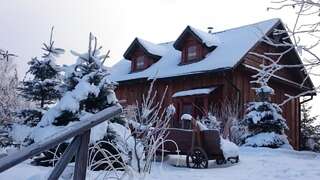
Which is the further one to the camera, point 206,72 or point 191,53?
point 191,53

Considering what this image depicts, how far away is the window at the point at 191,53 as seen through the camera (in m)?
21.0

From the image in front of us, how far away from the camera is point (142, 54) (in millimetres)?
23984

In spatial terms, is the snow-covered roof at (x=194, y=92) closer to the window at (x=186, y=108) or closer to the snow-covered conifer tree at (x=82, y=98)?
the window at (x=186, y=108)

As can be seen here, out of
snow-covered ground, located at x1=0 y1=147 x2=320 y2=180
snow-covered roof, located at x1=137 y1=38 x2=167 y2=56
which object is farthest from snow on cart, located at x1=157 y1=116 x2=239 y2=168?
snow-covered roof, located at x1=137 y1=38 x2=167 y2=56

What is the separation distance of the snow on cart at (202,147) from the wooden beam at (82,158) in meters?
6.06

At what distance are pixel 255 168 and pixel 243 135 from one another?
783 cm

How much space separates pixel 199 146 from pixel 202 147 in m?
0.13

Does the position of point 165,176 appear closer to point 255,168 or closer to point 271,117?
point 255,168

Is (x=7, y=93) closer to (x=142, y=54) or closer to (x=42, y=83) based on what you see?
(x=142, y=54)

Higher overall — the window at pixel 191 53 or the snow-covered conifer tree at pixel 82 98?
the window at pixel 191 53

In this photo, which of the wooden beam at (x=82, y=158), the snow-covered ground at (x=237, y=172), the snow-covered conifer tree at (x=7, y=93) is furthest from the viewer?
the snow-covered conifer tree at (x=7, y=93)

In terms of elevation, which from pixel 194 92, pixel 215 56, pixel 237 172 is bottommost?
pixel 237 172

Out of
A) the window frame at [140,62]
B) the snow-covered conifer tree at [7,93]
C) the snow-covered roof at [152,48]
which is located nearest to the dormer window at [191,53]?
the snow-covered roof at [152,48]

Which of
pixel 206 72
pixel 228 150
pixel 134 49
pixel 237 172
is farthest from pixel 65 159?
pixel 134 49
